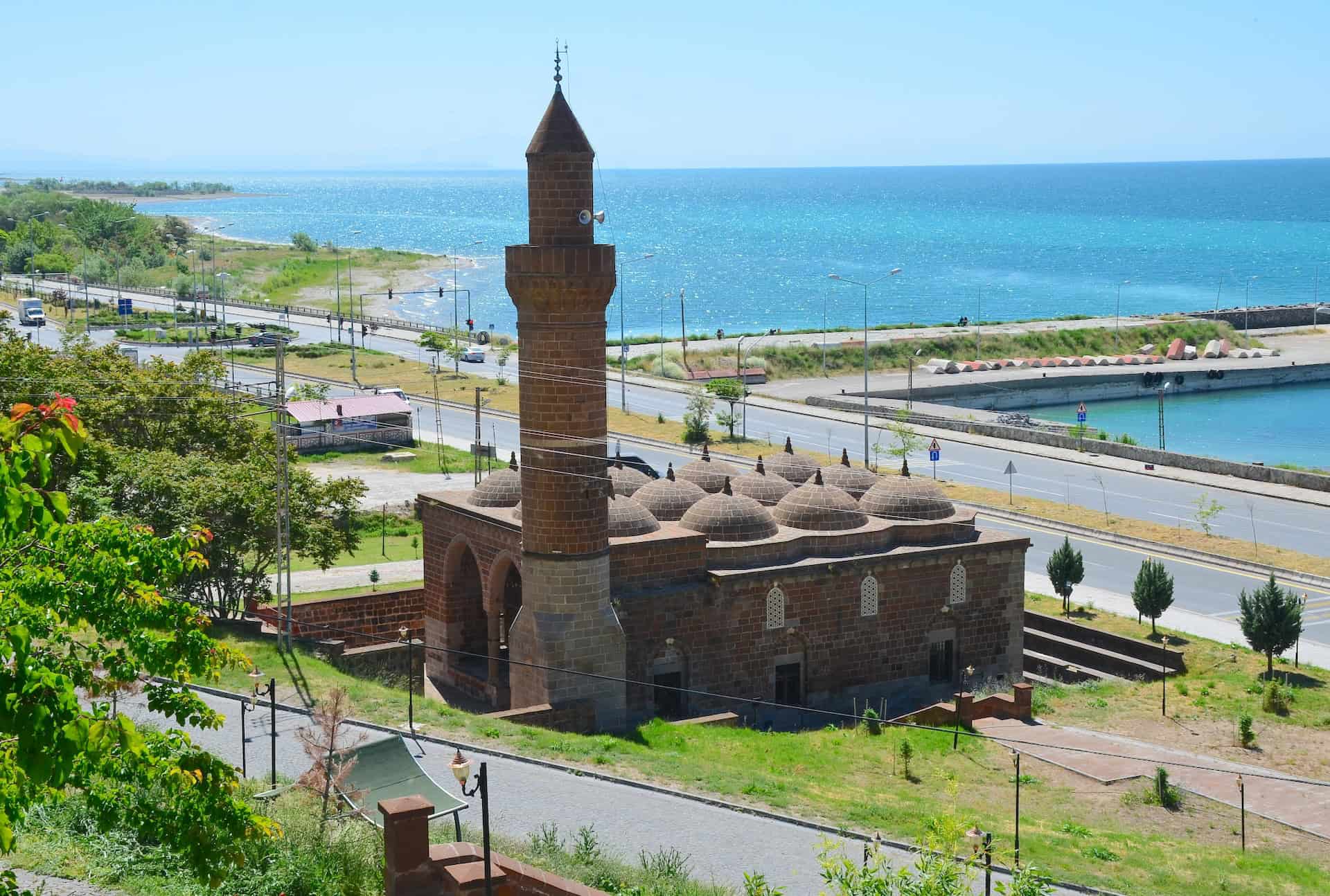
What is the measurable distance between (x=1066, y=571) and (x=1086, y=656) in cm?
450

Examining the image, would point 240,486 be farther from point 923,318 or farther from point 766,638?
point 923,318

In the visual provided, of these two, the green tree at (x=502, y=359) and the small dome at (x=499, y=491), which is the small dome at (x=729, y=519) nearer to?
the small dome at (x=499, y=491)

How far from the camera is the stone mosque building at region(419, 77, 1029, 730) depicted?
30719 millimetres

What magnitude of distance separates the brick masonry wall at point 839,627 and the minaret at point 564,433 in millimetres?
1547

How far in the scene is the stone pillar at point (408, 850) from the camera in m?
18.2

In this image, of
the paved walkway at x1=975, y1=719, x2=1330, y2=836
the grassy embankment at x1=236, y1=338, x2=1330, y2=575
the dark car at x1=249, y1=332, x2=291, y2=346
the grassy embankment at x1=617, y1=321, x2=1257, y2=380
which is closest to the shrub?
the paved walkway at x1=975, y1=719, x2=1330, y2=836

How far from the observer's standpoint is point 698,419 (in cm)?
7219

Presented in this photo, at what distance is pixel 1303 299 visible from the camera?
19112cm

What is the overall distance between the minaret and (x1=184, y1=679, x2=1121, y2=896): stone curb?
3455 mm

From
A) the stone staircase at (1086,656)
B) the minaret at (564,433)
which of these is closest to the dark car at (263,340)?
the stone staircase at (1086,656)

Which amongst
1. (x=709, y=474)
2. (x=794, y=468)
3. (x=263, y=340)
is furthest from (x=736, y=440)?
(x=263, y=340)

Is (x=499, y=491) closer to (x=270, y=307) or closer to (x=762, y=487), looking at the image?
(x=762, y=487)

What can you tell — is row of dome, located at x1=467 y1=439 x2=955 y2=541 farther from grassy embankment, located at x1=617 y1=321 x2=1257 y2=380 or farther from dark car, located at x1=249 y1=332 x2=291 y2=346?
dark car, located at x1=249 y1=332 x2=291 y2=346

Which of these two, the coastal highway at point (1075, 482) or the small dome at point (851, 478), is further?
the coastal highway at point (1075, 482)
